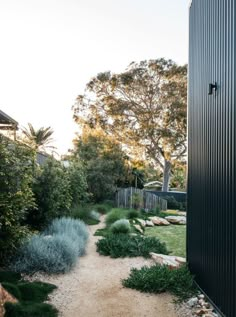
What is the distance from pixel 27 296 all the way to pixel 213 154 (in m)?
3.42

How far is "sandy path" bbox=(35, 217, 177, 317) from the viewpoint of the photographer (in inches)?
174

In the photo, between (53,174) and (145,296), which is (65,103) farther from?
(145,296)

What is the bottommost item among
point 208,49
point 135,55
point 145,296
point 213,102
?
point 145,296

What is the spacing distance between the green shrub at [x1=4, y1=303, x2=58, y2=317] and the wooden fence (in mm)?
13069

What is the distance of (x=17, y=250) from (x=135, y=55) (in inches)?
673

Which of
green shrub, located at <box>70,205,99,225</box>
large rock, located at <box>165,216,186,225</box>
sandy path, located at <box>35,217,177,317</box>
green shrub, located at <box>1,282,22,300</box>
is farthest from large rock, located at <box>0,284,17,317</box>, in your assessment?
large rock, located at <box>165,216,186,225</box>

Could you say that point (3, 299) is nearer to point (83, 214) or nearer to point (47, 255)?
point (47, 255)

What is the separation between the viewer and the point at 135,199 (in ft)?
56.2

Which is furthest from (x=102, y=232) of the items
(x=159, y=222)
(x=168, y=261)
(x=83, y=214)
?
(x=159, y=222)

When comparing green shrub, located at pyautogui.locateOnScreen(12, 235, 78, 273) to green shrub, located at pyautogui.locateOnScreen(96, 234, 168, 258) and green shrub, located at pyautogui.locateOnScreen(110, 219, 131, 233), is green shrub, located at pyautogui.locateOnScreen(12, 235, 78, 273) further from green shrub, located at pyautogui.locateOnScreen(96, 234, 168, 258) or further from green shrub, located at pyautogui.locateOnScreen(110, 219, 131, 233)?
green shrub, located at pyautogui.locateOnScreen(110, 219, 131, 233)

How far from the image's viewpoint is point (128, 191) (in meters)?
17.5

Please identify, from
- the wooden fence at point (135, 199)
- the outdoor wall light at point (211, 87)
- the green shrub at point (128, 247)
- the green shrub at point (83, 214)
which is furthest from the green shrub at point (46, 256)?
the wooden fence at point (135, 199)

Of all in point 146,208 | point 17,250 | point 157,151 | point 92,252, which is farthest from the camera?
point 157,151

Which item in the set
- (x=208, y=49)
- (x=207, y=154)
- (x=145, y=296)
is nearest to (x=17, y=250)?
(x=145, y=296)
